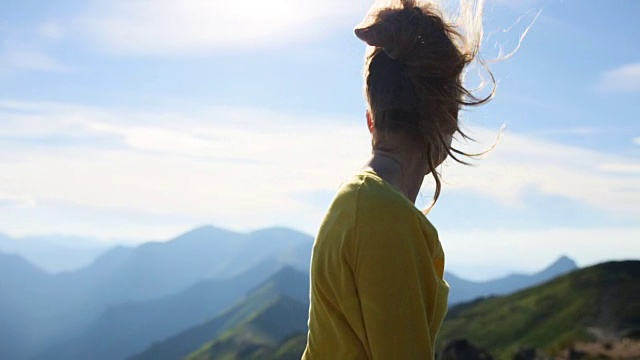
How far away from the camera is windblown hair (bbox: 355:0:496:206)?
3.15 m

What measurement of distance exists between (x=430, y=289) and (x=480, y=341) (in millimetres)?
95516

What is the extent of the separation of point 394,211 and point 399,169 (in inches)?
16.4

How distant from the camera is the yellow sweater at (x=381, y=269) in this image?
2830 millimetres

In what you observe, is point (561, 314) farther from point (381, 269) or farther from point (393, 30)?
point (381, 269)

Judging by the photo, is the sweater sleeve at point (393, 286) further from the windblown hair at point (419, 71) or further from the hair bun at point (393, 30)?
the hair bun at point (393, 30)

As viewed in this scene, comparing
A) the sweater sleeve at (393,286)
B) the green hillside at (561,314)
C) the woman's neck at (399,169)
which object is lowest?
the green hillside at (561,314)

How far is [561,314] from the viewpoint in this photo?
286 ft

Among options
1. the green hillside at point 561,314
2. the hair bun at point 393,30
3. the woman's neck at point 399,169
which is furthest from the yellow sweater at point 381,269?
the green hillside at point 561,314

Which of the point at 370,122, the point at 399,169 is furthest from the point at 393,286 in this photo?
the point at 370,122

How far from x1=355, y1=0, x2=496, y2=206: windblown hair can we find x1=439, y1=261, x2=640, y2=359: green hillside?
6555 cm

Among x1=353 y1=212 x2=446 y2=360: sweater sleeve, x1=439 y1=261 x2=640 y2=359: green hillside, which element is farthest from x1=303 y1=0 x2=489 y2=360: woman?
x1=439 y1=261 x2=640 y2=359: green hillside

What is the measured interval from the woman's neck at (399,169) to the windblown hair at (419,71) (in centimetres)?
8

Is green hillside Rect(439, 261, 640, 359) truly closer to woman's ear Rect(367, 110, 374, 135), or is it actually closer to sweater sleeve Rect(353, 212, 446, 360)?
woman's ear Rect(367, 110, 374, 135)

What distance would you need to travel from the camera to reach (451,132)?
3.29 meters
